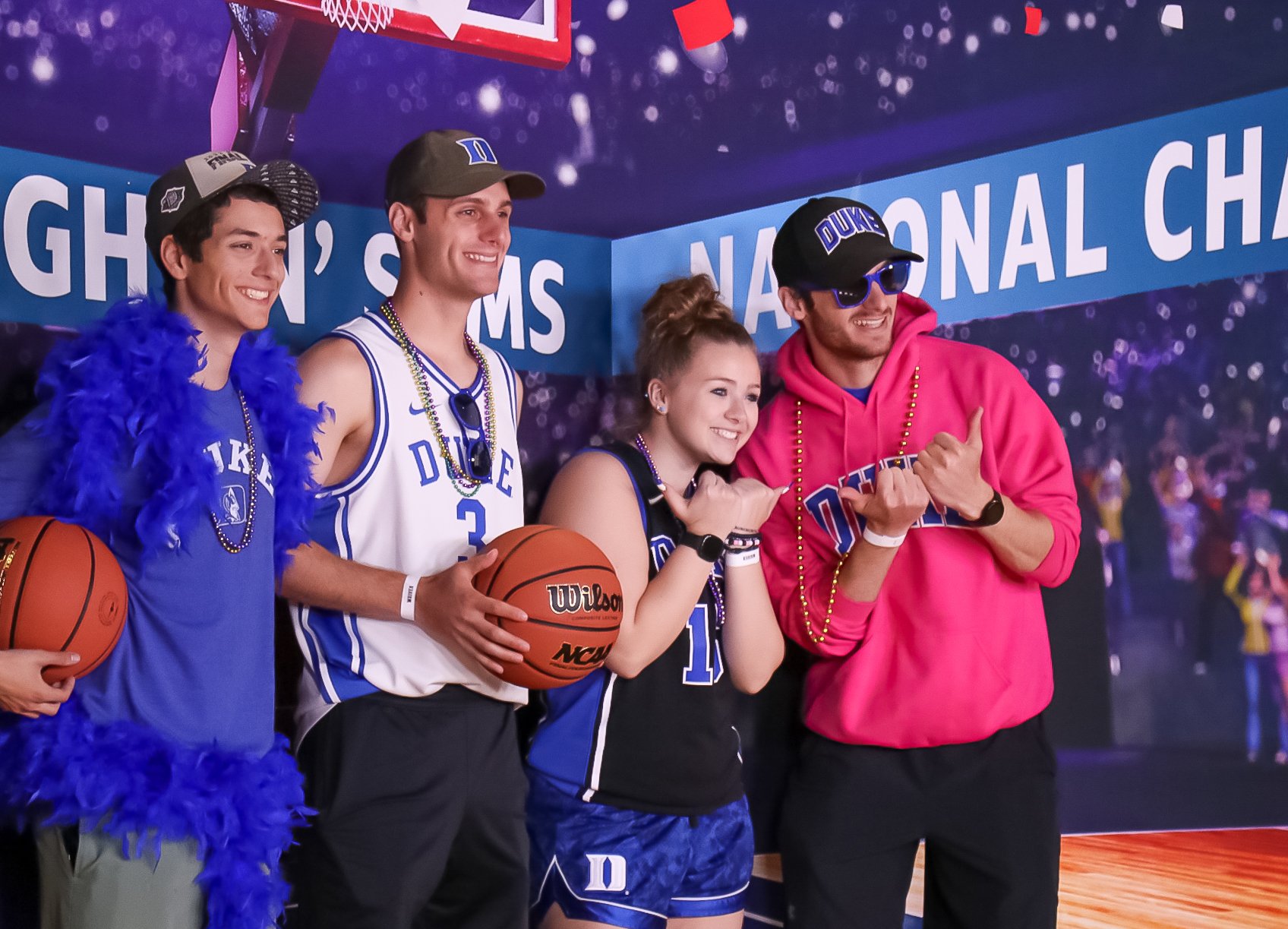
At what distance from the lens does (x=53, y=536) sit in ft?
5.89

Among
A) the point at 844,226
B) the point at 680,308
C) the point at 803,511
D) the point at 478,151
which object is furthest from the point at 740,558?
the point at 478,151

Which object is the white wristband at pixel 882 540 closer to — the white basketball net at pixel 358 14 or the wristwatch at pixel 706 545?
the wristwatch at pixel 706 545

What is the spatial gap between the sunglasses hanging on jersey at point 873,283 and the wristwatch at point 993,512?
19.7 inches

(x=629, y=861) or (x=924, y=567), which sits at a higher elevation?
(x=924, y=567)

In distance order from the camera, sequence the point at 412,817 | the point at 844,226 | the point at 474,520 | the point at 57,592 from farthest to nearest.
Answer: the point at 844,226 < the point at 474,520 < the point at 412,817 < the point at 57,592

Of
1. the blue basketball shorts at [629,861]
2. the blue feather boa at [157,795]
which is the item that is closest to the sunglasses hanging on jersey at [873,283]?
the blue basketball shorts at [629,861]

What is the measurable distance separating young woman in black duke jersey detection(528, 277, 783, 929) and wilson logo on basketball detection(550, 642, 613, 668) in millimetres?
239

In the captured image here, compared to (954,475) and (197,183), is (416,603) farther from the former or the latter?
(954,475)

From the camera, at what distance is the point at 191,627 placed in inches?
76.9

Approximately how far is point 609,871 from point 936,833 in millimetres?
698

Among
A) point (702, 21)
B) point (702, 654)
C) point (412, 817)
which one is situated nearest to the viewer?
point (412, 817)

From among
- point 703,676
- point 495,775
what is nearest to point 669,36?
point 703,676

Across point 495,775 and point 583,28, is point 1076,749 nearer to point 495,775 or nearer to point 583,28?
point 495,775

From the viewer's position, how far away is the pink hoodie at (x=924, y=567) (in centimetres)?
253
